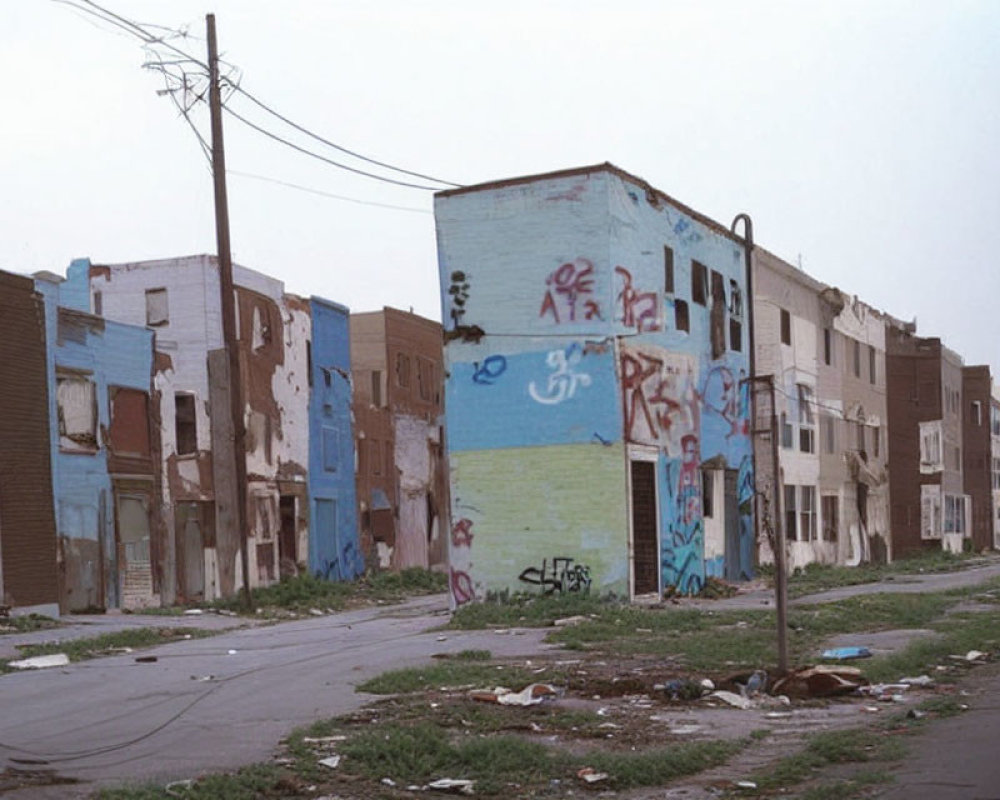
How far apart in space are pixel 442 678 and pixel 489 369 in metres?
14.0

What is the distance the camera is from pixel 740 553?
35.8 metres

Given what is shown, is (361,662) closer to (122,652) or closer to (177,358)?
(122,652)

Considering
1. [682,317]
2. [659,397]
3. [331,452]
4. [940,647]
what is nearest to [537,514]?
[659,397]

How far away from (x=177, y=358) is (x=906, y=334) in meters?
35.3

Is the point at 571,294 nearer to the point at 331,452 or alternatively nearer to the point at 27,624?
the point at 27,624

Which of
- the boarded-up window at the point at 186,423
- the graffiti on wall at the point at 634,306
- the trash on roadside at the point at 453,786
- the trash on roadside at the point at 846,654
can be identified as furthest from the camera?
the boarded-up window at the point at 186,423

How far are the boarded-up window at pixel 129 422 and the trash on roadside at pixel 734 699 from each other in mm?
24097

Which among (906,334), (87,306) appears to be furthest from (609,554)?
(906,334)

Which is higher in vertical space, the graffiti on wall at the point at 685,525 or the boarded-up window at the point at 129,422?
the boarded-up window at the point at 129,422

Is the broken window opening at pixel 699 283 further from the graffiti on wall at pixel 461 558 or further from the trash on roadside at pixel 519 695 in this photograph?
the trash on roadside at pixel 519 695

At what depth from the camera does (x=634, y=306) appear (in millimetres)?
27969

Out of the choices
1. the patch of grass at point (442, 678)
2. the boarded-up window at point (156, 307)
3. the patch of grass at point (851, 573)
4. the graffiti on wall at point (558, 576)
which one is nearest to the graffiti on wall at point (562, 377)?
the graffiti on wall at point (558, 576)

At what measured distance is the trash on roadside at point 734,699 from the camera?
12578 millimetres

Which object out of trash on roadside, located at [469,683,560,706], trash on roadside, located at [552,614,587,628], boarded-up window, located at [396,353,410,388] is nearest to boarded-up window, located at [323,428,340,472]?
boarded-up window, located at [396,353,410,388]
